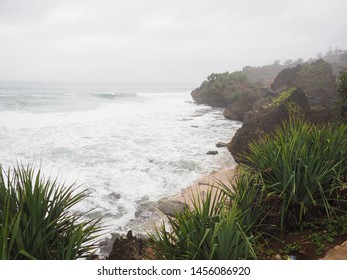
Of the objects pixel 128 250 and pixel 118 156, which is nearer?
pixel 128 250

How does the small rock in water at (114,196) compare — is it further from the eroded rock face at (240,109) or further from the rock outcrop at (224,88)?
the rock outcrop at (224,88)

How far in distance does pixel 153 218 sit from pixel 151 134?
11124mm

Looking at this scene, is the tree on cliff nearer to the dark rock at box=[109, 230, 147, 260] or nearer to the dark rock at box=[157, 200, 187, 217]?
the dark rock at box=[157, 200, 187, 217]

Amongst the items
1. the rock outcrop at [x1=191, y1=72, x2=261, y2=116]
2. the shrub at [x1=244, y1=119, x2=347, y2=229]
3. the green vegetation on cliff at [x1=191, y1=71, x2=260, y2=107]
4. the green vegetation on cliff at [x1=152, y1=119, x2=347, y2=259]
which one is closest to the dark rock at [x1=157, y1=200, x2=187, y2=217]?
the green vegetation on cliff at [x1=152, y1=119, x2=347, y2=259]

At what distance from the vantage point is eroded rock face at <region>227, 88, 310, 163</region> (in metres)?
11.2

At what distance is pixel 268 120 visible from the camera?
1161 cm

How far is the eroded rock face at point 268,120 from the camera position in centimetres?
1119

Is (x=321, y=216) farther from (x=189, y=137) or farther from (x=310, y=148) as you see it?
(x=189, y=137)

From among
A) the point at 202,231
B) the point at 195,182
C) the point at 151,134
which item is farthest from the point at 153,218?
the point at 151,134

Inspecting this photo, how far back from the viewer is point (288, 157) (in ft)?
12.3

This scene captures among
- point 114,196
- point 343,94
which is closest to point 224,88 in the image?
point 343,94

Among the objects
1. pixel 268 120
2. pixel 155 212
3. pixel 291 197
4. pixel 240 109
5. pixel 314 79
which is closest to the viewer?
pixel 291 197

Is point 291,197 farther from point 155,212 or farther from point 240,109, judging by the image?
point 240,109

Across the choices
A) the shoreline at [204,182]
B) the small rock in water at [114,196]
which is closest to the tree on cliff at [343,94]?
the shoreline at [204,182]
